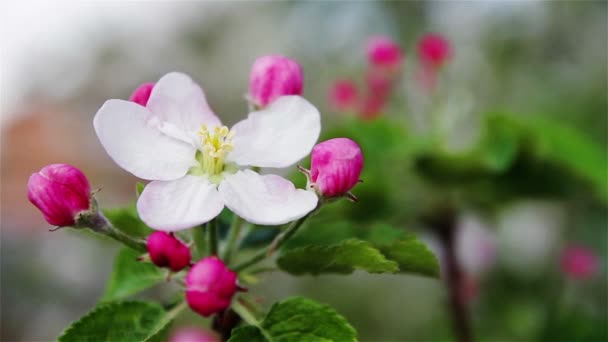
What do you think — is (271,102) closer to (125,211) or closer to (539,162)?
(125,211)

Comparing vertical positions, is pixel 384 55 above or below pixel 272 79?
above

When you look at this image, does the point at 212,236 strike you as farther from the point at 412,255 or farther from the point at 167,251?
the point at 412,255

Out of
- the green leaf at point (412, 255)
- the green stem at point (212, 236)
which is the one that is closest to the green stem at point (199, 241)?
the green stem at point (212, 236)

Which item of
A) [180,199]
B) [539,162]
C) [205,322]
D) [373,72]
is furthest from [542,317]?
[205,322]

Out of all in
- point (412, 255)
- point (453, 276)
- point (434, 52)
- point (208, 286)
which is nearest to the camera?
point (208, 286)

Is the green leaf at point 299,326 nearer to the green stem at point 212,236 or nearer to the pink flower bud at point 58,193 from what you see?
the green stem at point 212,236

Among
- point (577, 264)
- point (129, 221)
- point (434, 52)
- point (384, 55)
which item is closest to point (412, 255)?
point (129, 221)

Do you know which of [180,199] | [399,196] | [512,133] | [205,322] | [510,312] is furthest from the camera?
[205,322]
